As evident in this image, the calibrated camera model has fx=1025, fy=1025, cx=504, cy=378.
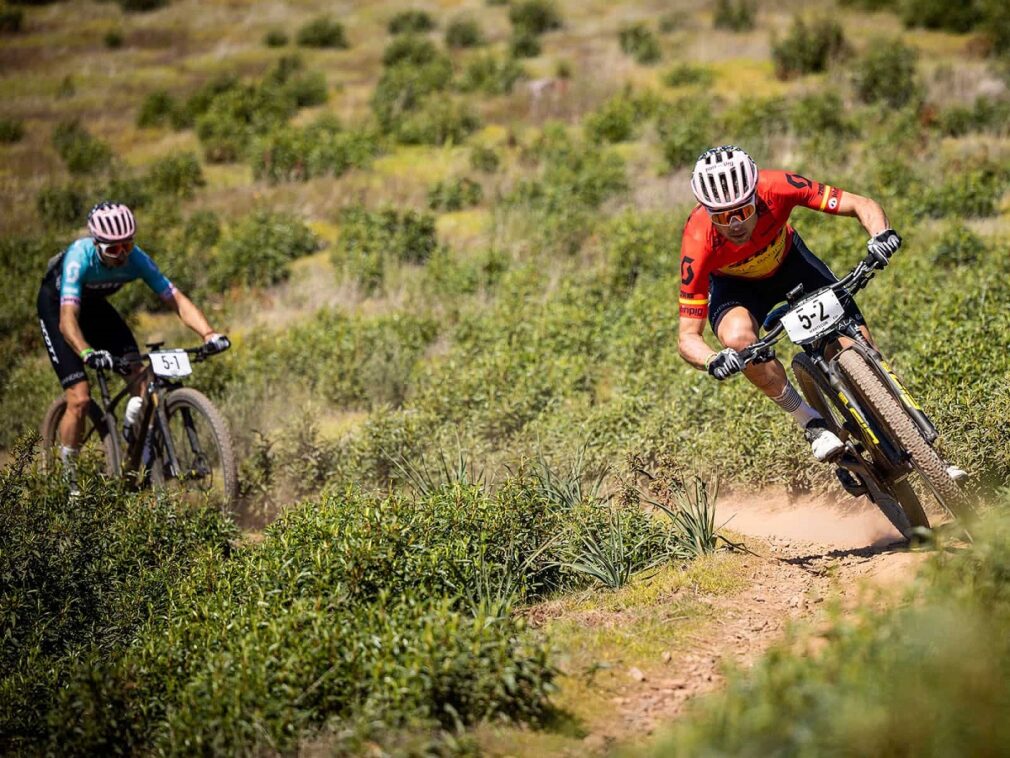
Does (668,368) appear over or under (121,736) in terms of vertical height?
under

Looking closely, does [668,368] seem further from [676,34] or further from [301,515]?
[676,34]

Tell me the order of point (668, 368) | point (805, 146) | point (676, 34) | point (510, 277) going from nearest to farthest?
1. point (668, 368)
2. point (510, 277)
3. point (805, 146)
4. point (676, 34)

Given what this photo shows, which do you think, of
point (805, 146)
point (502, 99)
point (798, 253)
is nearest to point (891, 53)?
point (805, 146)

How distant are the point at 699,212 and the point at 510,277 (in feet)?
22.8

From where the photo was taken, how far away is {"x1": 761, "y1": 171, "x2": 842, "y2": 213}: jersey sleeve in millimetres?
5879

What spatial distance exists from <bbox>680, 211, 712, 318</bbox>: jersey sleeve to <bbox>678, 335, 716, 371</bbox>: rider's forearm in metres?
0.15

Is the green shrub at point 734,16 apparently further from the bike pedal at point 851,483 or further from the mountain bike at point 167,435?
the bike pedal at point 851,483

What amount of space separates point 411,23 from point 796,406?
116ft

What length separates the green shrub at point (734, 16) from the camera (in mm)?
31031

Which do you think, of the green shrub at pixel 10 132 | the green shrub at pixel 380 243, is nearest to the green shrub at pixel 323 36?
the green shrub at pixel 10 132

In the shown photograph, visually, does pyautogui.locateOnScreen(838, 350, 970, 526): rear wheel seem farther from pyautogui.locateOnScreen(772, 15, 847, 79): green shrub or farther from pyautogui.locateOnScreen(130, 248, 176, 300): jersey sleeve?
pyautogui.locateOnScreen(772, 15, 847, 79): green shrub

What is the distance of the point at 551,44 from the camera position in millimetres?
33531

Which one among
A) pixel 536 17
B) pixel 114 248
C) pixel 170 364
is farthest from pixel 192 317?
pixel 536 17

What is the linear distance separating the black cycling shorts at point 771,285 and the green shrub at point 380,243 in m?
9.00
